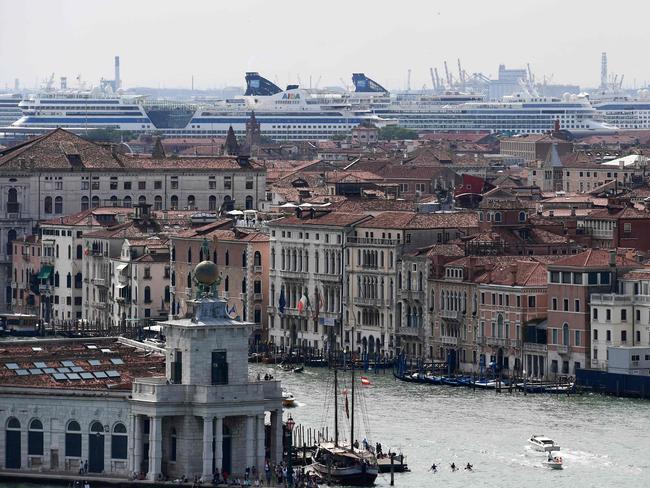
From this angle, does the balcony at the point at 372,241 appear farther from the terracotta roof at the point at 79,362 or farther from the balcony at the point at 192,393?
the balcony at the point at 192,393

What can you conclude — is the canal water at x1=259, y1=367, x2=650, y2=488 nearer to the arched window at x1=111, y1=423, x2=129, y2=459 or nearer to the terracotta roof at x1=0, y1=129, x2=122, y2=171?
the arched window at x1=111, y1=423, x2=129, y2=459

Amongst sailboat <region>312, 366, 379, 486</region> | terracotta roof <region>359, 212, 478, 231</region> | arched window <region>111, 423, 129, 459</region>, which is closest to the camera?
arched window <region>111, 423, 129, 459</region>

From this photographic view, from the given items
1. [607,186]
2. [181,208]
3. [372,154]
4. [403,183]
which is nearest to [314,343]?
[181,208]

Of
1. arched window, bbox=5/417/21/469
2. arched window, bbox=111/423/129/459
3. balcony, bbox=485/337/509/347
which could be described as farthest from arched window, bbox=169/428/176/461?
balcony, bbox=485/337/509/347

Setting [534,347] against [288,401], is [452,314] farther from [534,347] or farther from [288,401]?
[288,401]

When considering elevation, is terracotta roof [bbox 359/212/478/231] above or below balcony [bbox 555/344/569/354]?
above

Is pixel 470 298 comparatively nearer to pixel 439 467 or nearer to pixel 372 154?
pixel 439 467

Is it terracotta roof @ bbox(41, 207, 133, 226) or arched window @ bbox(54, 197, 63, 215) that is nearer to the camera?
terracotta roof @ bbox(41, 207, 133, 226)
